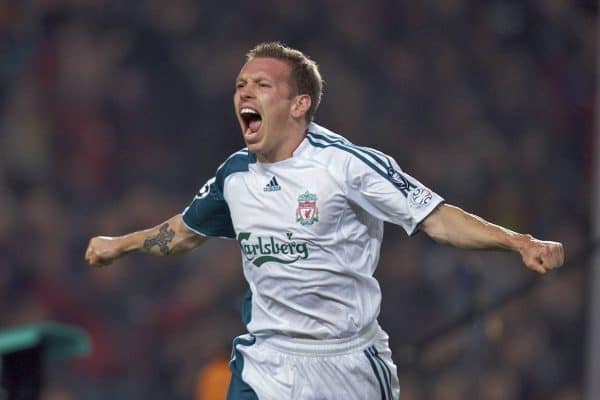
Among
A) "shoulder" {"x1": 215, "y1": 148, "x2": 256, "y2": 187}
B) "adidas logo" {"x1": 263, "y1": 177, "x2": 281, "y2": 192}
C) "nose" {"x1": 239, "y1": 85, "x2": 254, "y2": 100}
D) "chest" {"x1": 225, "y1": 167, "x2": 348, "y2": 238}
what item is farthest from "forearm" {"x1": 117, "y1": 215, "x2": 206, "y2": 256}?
"nose" {"x1": 239, "y1": 85, "x2": 254, "y2": 100}

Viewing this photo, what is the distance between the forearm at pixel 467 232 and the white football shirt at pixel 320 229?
0.06 meters

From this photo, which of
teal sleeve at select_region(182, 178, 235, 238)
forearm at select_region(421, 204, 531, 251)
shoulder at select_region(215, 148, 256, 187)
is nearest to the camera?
forearm at select_region(421, 204, 531, 251)

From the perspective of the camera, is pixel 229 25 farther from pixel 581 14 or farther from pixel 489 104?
pixel 581 14

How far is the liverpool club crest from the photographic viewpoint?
396 centimetres

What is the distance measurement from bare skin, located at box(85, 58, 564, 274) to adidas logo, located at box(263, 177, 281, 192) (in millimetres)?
89

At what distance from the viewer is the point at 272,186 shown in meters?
4.07

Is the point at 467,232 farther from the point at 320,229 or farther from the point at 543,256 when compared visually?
the point at 320,229

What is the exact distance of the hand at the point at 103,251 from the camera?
4.51m

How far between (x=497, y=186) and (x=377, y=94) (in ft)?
3.87

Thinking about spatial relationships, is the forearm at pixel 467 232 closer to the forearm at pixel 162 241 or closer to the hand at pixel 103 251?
the forearm at pixel 162 241

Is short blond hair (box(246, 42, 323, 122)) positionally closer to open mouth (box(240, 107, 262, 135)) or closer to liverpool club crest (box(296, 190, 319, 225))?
open mouth (box(240, 107, 262, 135))

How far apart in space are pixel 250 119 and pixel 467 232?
95 cm

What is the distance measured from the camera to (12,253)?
27.1ft

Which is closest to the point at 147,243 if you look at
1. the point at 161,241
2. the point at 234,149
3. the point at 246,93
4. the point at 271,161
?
the point at 161,241
